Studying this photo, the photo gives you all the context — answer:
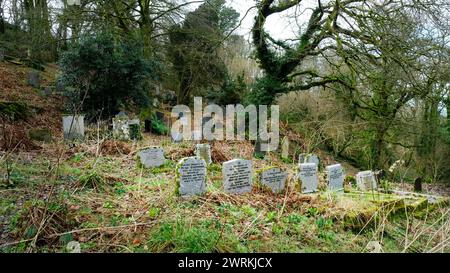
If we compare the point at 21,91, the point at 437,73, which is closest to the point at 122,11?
→ the point at 21,91

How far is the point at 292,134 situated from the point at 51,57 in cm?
1588

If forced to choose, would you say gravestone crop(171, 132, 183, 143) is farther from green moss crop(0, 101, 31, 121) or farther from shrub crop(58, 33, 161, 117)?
green moss crop(0, 101, 31, 121)

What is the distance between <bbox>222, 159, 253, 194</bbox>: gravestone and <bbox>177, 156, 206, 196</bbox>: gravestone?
53cm

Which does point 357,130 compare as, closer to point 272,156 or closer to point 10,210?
point 272,156

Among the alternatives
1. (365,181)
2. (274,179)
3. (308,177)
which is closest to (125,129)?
(274,179)

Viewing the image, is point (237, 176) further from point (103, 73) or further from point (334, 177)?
point (103, 73)

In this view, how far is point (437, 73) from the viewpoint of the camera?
32.9 feet

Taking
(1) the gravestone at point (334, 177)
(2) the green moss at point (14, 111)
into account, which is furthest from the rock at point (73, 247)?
(2) the green moss at point (14, 111)

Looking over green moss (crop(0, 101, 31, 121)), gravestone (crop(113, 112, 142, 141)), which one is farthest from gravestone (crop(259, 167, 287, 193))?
green moss (crop(0, 101, 31, 121))

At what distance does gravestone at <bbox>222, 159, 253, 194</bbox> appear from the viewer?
653 centimetres

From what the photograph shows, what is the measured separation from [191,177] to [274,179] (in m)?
1.81

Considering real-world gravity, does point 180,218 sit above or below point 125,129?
below

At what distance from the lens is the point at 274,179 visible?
6.92 metres

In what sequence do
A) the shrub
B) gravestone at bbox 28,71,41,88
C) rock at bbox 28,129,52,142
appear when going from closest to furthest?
rock at bbox 28,129,52,142, the shrub, gravestone at bbox 28,71,41,88
